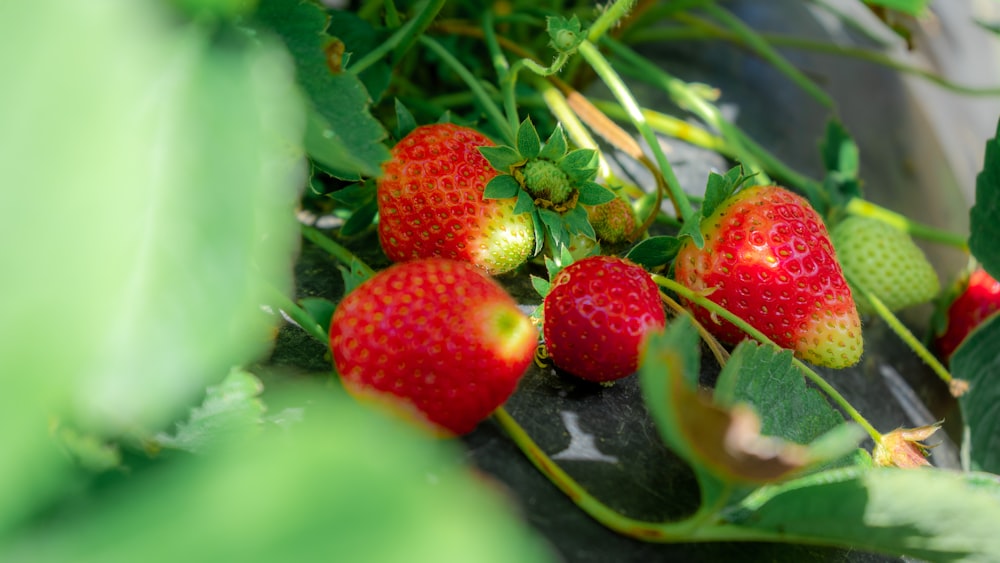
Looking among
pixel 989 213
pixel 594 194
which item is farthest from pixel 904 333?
pixel 594 194

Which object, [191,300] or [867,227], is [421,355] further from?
[867,227]

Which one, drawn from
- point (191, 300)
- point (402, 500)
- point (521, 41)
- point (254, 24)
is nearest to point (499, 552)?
point (402, 500)

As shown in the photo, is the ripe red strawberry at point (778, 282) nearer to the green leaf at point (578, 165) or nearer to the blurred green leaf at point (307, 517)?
the green leaf at point (578, 165)

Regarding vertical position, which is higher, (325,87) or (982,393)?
(325,87)

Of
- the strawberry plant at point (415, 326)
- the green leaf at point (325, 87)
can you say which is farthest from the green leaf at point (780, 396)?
the green leaf at point (325, 87)

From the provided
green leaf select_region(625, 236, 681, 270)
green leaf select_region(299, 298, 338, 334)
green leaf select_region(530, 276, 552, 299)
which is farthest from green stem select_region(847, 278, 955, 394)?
green leaf select_region(299, 298, 338, 334)

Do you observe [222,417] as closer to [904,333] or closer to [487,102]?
[487,102]

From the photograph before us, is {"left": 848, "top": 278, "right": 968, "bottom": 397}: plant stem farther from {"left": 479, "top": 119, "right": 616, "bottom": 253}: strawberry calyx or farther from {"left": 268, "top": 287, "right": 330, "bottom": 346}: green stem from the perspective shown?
{"left": 268, "top": 287, "right": 330, "bottom": 346}: green stem
